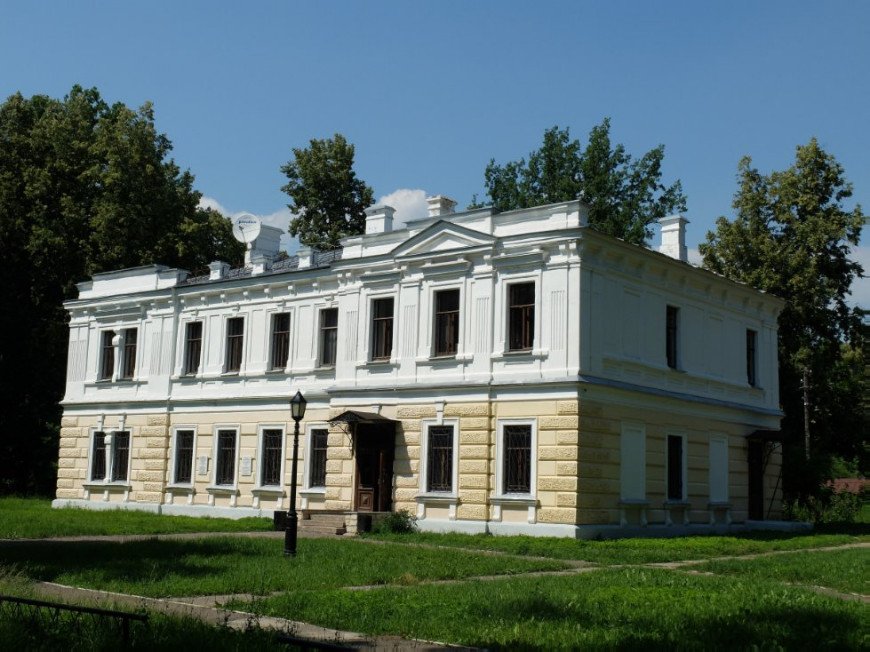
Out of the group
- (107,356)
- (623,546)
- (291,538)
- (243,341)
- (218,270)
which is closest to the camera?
(291,538)

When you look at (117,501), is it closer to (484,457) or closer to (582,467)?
(484,457)

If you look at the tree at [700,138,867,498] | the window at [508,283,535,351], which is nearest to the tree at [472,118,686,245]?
the tree at [700,138,867,498]

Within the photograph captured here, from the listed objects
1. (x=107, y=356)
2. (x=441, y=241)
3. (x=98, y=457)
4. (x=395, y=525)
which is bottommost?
(x=395, y=525)

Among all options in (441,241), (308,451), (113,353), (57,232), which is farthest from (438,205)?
(57,232)

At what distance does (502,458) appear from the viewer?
25.5 m

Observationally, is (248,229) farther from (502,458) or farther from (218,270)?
(502,458)

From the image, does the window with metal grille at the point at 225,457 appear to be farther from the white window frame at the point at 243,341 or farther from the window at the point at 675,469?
the window at the point at 675,469

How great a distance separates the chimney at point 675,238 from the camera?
3045cm

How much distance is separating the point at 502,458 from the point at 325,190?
28.9 meters

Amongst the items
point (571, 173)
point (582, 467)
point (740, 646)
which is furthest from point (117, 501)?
point (740, 646)

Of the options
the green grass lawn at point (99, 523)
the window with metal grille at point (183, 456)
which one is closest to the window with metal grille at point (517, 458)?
the green grass lawn at point (99, 523)

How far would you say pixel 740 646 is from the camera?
9859mm

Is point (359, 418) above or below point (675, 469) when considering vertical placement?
above

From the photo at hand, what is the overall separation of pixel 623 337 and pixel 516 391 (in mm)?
3213
